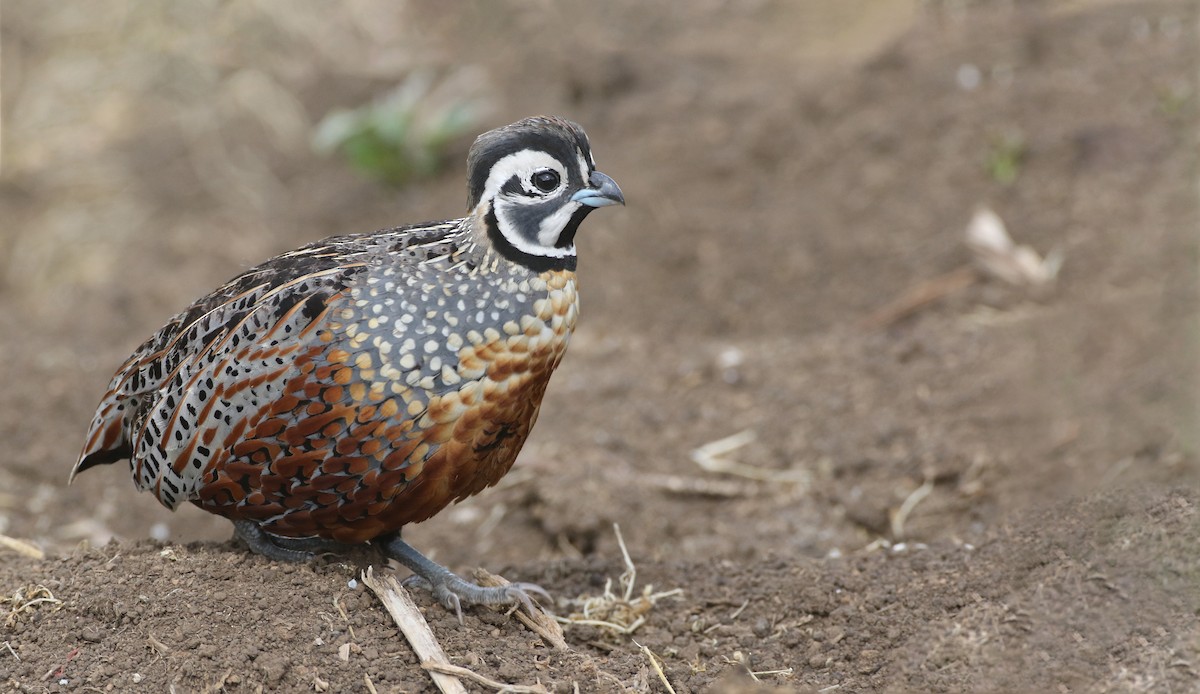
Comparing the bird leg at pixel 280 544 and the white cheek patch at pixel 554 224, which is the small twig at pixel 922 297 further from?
the bird leg at pixel 280 544

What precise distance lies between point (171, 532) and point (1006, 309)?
496 cm

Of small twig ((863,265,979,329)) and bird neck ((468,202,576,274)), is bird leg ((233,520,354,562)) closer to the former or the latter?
bird neck ((468,202,576,274))

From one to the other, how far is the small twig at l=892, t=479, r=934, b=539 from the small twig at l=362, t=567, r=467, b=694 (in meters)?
2.59

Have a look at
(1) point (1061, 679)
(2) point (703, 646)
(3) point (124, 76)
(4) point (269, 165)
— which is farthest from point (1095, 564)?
(3) point (124, 76)

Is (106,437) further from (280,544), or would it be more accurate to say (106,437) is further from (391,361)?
(391,361)

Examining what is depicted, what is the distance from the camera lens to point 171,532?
258 inches

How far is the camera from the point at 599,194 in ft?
13.3

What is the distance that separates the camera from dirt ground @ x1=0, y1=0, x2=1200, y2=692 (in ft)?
13.2

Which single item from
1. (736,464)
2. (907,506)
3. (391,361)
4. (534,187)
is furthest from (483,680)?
(736,464)

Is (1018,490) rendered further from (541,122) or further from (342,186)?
(342,186)

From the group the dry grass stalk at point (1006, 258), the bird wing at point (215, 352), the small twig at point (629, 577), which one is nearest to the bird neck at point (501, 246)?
the bird wing at point (215, 352)

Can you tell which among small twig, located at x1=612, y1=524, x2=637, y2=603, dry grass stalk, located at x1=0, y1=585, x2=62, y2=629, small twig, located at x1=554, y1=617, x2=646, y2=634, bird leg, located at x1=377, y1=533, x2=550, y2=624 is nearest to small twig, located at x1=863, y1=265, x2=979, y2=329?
small twig, located at x1=612, y1=524, x2=637, y2=603

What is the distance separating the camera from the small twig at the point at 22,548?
480 centimetres

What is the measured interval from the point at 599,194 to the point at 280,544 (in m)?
1.66
